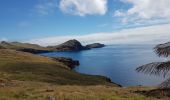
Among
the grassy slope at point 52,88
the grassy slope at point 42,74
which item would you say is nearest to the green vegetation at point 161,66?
the grassy slope at point 52,88

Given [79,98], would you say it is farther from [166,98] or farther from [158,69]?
[158,69]

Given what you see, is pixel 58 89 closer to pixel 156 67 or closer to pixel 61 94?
pixel 61 94

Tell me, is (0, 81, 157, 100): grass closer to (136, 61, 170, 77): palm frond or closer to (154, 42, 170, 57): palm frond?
(136, 61, 170, 77): palm frond

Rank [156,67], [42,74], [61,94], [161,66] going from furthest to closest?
[42,74] < [61,94] < [156,67] < [161,66]

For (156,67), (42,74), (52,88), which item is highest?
(156,67)

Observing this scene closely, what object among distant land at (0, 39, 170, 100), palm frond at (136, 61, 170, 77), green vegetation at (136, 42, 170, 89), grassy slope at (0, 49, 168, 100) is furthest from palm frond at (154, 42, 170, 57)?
grassy slope at (0, 49, 168, 100)

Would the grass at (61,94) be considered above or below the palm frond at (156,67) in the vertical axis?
below

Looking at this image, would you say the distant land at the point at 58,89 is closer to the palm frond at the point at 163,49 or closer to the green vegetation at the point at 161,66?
the green vegetation at the point at 161,66

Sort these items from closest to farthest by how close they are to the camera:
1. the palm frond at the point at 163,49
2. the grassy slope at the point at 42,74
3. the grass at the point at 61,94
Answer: the palm frond at the point at 163,49 → the grass at the point at 61,94 → the grassy slope at the point at 42,74

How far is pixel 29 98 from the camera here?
24031 mm

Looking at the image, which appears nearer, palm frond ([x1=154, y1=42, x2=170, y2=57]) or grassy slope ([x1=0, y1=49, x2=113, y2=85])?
palm frond ([x1=154, y1=42, x2=170, y2=57])

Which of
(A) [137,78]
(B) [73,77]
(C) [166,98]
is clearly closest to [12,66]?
(B) [73,77]

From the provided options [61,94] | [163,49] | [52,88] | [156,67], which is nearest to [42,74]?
[52,88]

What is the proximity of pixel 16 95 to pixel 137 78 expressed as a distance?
101017mm
